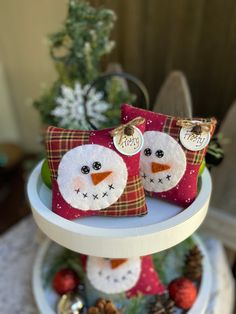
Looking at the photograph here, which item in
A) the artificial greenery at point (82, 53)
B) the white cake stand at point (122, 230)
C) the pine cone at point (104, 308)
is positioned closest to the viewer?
the white cake stand at point (122, 230)

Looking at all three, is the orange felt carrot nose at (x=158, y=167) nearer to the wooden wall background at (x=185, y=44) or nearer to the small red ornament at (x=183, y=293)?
the small red ornament at (x=183, y=293)

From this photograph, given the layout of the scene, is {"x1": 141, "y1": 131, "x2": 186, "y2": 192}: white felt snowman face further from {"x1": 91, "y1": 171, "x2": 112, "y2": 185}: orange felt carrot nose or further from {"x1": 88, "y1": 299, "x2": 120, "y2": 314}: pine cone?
{"x1": 88, "y1": 299, "x2": 120, "y2": 314}: pine cone

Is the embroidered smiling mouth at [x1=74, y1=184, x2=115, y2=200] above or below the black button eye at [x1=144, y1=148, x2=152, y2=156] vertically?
below

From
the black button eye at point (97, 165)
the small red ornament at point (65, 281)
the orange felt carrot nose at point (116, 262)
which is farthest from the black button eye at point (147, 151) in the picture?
the small red ornament at point (65, 281)

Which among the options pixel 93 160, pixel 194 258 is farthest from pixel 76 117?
pixel 194 258

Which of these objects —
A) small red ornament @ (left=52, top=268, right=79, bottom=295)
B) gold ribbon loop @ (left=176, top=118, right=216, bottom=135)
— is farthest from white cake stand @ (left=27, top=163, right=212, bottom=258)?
small red ornament @ (left=52, top=268, right=79, bottom=295)

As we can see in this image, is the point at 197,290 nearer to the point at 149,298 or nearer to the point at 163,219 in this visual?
the point at 149,298
